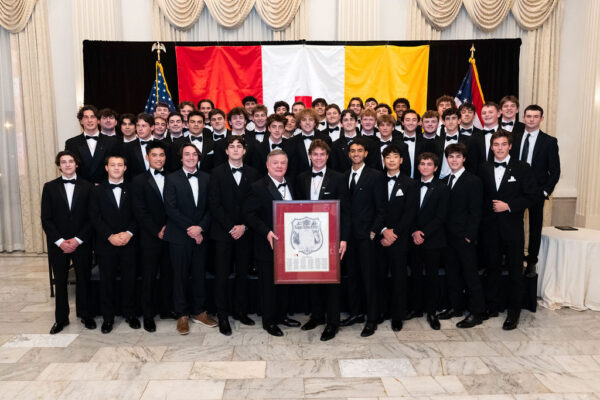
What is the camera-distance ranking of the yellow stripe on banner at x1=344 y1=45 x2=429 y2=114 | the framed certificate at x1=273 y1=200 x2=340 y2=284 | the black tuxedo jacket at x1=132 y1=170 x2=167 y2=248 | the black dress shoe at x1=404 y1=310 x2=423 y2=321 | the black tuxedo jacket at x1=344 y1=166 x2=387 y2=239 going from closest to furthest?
the framed certificate at x1=273 y1=200 x2=340 y2=284 → the black tuxedo jacket at x1=344 y1=166 x2=387 y2=239 → the black tuxedo jacket at x1=132 y1=170 x2=167 y2=248 → the black dress shoe at x1=404 y1=310 x2=423 y2=321 → the yellow stripe on banner at x1=344 y1=45 x2=429 y2=114

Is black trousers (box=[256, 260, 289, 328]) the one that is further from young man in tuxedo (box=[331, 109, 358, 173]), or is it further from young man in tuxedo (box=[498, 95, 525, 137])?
young man in tuxedo (box=[498, 95, 525, 137])

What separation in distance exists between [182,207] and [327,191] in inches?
58.8

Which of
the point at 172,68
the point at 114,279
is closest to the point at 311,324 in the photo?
the point at 114,279

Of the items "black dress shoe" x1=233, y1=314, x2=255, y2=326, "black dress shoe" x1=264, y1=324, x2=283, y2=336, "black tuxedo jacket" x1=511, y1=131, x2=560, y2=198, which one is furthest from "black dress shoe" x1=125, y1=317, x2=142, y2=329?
"black tuxedo jacket" x1=511, y1=131, x2=560, y2=198

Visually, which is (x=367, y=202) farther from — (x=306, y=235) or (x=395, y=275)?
(x=395, y=275)

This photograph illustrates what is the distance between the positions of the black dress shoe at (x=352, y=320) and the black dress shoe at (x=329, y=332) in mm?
286

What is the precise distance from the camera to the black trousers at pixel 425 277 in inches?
215

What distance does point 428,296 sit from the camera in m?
5.57

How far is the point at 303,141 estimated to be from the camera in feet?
19.8

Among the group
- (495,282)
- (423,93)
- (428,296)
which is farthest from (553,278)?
(423,93)

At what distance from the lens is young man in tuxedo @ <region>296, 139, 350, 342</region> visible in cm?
503

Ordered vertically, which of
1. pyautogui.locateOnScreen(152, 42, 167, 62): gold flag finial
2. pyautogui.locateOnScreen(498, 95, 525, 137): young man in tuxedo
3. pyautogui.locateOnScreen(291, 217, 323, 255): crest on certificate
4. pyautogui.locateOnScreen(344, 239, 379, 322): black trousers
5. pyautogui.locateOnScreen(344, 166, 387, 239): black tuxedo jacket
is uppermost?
pyautogui.locateOnScreen(152, 42, 167, 62): gold flag finial

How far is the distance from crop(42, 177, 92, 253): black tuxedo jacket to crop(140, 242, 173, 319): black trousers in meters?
0.64

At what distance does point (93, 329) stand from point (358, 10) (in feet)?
21.7
